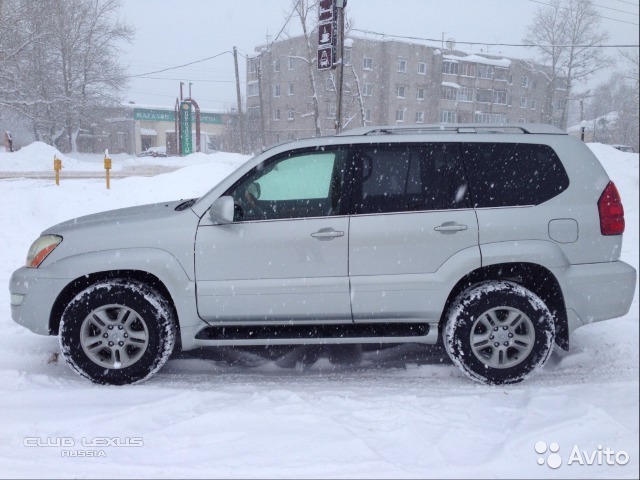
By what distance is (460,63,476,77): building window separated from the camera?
1184cm

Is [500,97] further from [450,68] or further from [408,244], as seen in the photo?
[408,244]

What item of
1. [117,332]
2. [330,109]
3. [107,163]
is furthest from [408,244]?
[330,109]

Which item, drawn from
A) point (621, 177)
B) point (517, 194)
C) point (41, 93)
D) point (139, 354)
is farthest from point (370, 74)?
point (139, 354)

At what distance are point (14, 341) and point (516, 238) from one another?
4.32 metres

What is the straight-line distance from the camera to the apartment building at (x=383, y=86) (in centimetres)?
986

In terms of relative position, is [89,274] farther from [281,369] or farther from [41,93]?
[41,93]

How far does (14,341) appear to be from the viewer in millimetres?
4496

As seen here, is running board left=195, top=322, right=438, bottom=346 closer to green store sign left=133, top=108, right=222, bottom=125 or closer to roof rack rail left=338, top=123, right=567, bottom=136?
roof rack rail left=338, top=123, right=567, bottom=136

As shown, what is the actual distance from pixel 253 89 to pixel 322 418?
505 inches

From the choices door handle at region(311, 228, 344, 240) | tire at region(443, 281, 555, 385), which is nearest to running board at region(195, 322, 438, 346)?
tire at region(443, 281, 555, 385)

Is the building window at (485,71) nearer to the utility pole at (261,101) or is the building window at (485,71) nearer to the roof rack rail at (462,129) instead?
the utility pole at (261,101)

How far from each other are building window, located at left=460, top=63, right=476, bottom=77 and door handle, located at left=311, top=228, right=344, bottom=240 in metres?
9.54

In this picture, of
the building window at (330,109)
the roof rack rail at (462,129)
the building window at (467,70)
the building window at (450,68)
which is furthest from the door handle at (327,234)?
the building window at (467,70)

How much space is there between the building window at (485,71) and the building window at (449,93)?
2.93m
